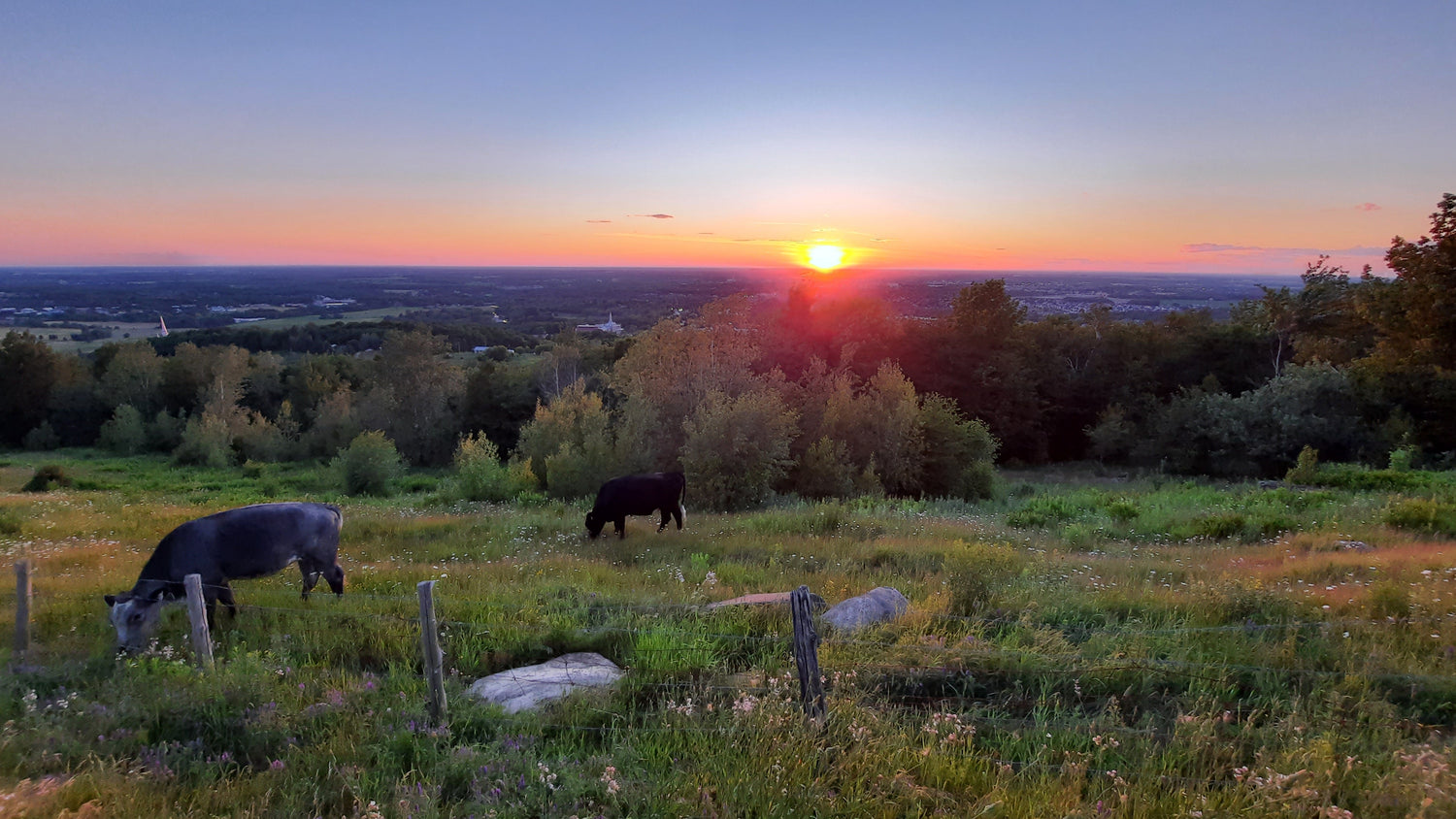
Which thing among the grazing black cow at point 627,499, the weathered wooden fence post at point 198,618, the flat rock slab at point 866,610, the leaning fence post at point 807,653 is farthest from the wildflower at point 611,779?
the grazing black cow at point 627,499

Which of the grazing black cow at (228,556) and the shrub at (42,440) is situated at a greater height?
the grazing black cow at (228,556)

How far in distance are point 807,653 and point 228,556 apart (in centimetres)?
715

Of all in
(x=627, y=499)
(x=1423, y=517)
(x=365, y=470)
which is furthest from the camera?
(x=365, y=470)

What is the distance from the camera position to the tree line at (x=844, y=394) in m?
23.5

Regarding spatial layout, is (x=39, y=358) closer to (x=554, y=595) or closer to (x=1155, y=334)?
(x=554, y=595)

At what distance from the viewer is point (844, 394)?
2623cm

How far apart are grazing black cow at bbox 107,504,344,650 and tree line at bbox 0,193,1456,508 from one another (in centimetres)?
1285

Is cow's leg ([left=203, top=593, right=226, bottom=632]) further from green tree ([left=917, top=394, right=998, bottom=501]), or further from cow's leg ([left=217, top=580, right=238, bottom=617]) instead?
green tree ([left=917, top=394, right=998, bottom=501])

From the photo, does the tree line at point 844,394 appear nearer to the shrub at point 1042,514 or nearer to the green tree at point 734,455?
the green tree at point 734,455

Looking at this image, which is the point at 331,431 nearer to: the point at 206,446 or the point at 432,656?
the point at 206,446

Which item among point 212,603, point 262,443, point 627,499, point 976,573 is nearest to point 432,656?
point 212,603

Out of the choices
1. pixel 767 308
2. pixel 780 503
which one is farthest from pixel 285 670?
pixel 767 308

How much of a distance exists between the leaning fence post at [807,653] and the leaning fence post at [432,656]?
2681mm

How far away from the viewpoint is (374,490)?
3278 cm
